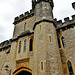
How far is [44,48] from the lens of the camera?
863 cm

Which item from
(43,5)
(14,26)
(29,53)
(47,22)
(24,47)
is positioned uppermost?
(43,5)

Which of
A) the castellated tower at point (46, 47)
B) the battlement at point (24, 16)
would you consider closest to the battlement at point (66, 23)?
the castellated tower at point (46, 47)

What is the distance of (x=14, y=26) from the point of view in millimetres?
14969

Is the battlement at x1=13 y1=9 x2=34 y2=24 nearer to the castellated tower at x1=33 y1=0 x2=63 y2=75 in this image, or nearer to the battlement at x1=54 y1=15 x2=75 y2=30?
the castellated tower at x1=33 y1=0 x2=63 y2=75

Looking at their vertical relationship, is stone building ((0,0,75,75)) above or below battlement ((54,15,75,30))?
below

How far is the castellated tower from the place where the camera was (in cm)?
763

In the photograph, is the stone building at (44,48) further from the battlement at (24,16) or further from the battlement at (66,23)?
the battlement at (24,16)

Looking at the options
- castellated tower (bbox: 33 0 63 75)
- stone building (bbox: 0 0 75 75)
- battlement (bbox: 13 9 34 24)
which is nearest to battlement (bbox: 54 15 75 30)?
stone building (bbox: 0 0 75 75)

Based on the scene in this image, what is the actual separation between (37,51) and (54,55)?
5.27 ft

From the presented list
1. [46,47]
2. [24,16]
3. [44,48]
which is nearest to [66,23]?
[46,47]

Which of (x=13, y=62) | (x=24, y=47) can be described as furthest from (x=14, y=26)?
(x=13, y=62)

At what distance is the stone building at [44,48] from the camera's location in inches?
318

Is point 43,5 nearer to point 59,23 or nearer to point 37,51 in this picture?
point 59,23

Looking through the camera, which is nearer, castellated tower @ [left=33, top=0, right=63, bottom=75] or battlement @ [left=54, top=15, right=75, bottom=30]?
castellated tower @ [left=33, top=0, right=63, bottom=75]
